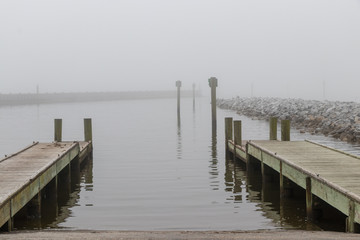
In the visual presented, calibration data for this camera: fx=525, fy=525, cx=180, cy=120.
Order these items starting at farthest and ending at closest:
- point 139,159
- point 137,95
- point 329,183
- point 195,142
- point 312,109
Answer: point 137,95 → point 312,109 → point 195,142 → point 139,159 → point 329,183

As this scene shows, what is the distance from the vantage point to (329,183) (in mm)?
8062

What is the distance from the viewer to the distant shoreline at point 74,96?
97.2 metres

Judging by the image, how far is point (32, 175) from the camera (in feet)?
31.5

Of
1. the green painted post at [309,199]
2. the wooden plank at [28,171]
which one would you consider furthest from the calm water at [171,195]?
the wooden plank at [28,171]

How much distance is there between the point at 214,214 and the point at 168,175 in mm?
4622

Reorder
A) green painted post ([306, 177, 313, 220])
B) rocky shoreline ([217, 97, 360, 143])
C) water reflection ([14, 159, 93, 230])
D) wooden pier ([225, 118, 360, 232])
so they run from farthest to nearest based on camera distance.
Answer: rocky shoreline ([217, 97, 360, 143])
water reflection ([14, 159, 93, 230])
green painted post ([306, 177, 313, 220])
wooden pier ([225, 118, 360, 232])

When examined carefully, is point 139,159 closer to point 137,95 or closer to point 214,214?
point 214,214

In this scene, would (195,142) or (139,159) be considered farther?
(195,142)

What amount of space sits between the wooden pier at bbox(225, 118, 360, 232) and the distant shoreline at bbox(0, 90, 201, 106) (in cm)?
7716

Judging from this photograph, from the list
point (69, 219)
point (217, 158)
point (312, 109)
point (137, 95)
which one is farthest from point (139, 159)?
point (137, 95)

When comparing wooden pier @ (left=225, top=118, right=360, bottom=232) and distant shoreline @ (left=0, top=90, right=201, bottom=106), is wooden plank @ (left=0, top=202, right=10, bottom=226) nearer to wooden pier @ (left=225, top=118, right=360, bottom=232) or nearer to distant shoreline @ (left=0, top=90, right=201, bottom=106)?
wooden pier @ (left=225, top=118, right=360, bottom=232)

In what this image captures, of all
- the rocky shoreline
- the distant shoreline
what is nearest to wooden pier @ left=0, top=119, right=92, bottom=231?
the rocky shoreline

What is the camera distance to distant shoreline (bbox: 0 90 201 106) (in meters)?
97.2

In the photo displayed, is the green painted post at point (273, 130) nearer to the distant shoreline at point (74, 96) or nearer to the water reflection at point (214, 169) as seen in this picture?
the water reflection at point (214, 169)
